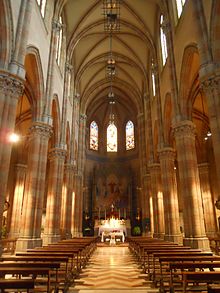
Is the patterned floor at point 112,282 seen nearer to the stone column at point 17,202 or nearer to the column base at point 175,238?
the column base at point 175,238

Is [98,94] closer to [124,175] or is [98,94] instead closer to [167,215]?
[124,175]

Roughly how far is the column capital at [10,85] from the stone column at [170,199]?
11366 mm

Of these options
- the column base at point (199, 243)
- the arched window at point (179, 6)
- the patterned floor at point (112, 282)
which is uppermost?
the arched window at point (179, 6)

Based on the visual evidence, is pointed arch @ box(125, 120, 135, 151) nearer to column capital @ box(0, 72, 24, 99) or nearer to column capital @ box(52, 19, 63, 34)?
column capital @ box(52, 19, 63, 34)

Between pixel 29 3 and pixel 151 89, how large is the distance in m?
15.5

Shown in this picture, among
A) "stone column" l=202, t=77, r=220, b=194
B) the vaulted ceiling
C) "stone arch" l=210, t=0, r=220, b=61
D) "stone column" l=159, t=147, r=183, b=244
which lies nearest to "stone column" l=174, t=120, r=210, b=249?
"stone column" l=159, t=147, r=183, b=244

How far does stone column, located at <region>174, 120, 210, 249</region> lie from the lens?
1219 cm

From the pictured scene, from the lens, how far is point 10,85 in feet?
31.2

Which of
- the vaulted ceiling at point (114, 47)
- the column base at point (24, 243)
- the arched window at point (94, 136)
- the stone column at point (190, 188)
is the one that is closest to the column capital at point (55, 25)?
the vaulted ceiling at point (114, 47)

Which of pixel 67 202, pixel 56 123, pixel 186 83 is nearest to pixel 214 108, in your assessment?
pixel 186 83

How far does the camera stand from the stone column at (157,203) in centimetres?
1994

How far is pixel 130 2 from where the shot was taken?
66.9ft

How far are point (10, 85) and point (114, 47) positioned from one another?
62.8 ft

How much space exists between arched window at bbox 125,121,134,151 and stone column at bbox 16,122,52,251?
24.6 m
